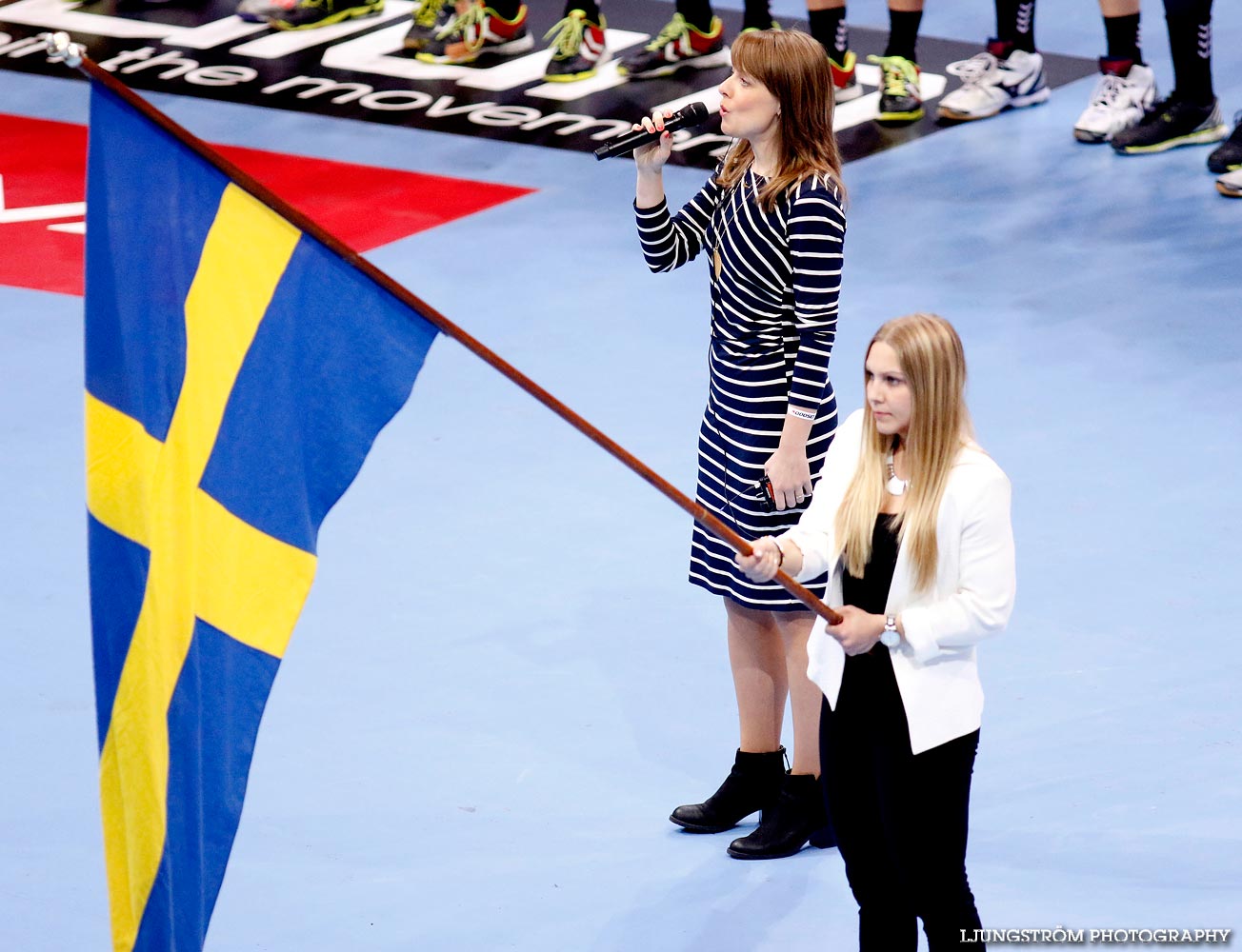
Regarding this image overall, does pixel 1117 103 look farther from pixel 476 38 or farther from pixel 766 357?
pixel 766 357

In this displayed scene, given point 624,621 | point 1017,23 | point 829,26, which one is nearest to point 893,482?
point 624,621

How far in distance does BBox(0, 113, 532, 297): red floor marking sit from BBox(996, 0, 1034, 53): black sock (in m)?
2.36

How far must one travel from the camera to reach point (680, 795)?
13.4ft

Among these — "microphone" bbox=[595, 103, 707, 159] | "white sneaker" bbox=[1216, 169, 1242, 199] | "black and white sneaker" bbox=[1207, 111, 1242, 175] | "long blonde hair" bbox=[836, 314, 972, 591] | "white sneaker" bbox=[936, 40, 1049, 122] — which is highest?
"microphone" bbox=[595, 103, 707, 159]

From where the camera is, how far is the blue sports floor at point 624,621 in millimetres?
3740

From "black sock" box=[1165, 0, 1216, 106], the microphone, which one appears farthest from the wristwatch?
"black sock" box=[1165, 0, 1216, 106]

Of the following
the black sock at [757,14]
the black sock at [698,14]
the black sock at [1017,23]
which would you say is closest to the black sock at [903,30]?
the black sock at [1017,23]

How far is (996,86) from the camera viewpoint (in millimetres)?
8508

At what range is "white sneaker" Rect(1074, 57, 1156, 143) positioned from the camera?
317 inches

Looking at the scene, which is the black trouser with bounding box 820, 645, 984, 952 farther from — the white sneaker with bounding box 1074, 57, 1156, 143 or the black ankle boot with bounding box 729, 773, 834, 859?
the white sneaker with bounding box 1074, 57, 1156, 143

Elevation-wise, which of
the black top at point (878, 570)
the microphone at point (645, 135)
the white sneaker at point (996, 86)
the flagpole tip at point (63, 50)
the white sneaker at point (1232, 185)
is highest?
the flagpole tip at point (63, 50)

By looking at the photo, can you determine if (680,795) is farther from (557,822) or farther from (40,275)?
(40,275)

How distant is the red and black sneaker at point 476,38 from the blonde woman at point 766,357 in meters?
5.91

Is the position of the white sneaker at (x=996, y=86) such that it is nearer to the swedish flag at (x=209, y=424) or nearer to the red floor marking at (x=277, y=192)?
the red floor marking at (x=277, y=192)
